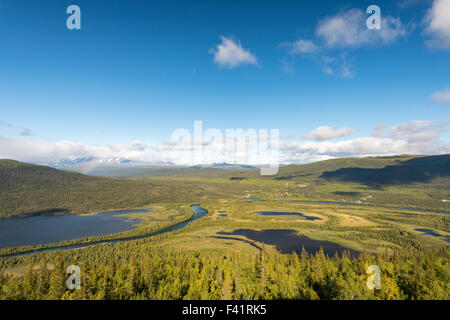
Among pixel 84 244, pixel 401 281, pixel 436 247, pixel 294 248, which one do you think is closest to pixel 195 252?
pixel 294 248
